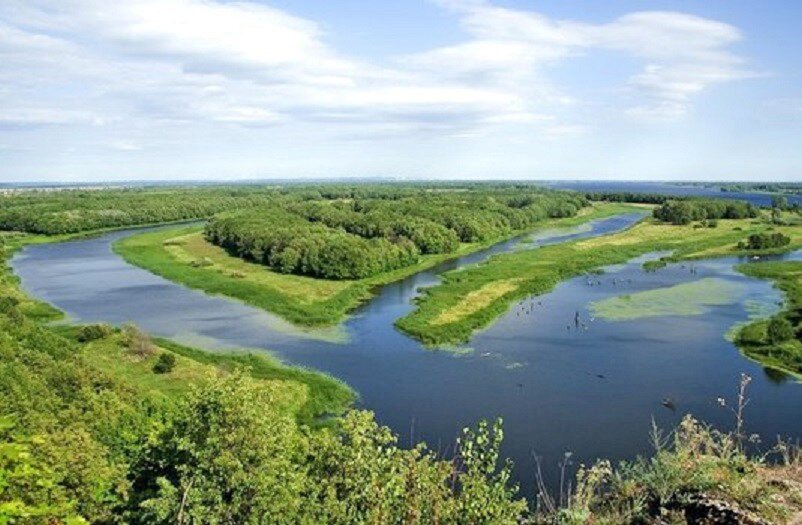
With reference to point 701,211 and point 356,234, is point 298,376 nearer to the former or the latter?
point 356,234

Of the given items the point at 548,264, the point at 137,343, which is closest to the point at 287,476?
the point at 137,343

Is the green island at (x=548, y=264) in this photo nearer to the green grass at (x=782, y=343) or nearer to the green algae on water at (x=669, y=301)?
the green algae on water at (x=669, y=301)

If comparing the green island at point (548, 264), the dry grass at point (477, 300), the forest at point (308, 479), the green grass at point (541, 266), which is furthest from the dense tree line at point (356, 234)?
the forest at point (308, 479)

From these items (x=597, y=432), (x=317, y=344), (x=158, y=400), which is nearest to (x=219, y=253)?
(x=317, y=344)

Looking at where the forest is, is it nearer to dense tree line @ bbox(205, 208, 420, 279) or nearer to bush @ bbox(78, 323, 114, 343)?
bush @ bbox(78, 323, 114, 343)

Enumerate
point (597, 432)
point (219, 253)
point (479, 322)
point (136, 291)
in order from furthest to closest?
1. point (219, 253)
2. point (136, 291)
3. point (479, 322)
4. point (597, 432)

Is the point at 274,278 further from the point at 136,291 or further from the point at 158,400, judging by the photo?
Answer: the point at 158,400

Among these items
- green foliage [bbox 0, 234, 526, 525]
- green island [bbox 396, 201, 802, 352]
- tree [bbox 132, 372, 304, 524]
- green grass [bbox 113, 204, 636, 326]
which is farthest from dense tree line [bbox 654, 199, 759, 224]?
tree [bbox 132, 372, 304, 524]
